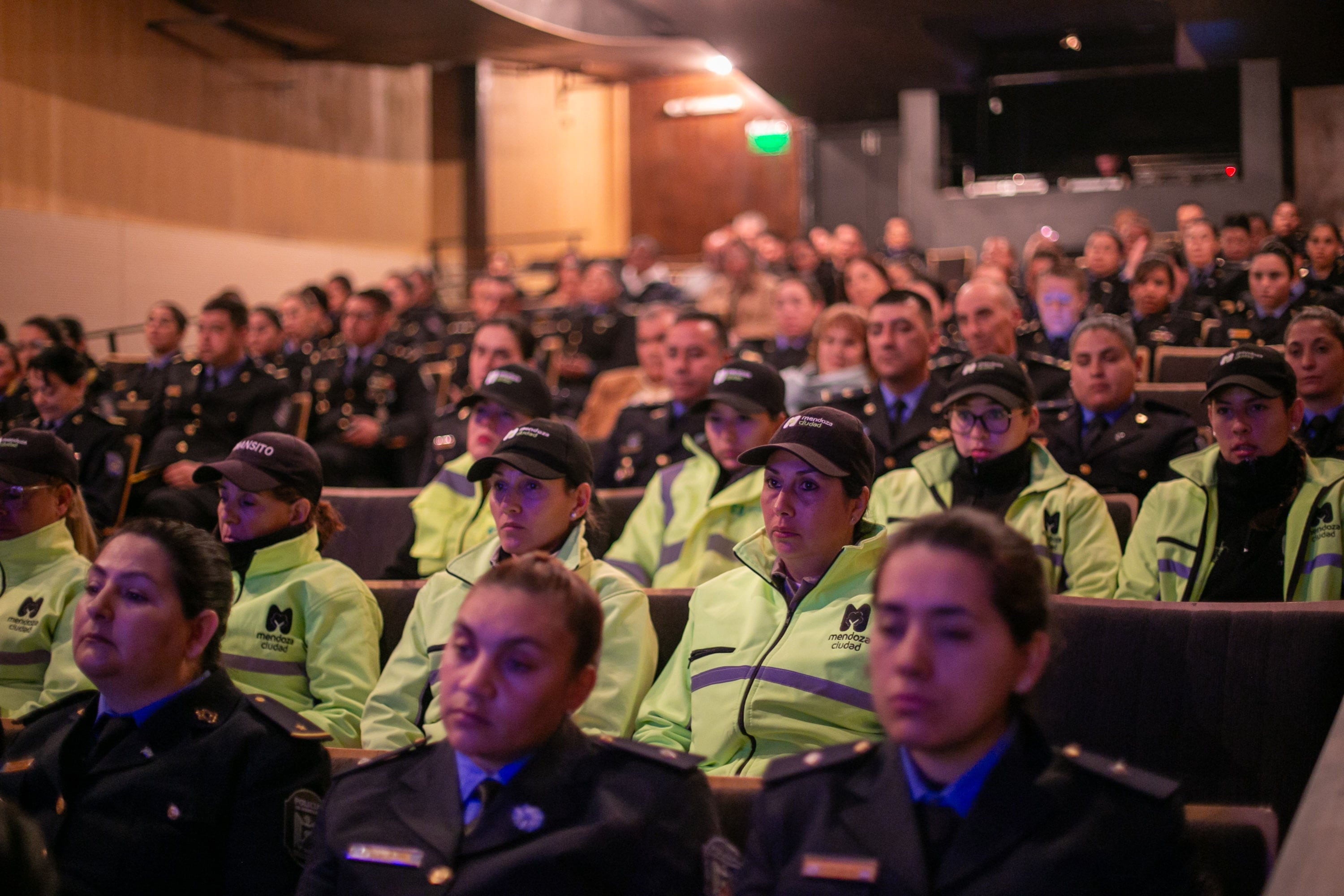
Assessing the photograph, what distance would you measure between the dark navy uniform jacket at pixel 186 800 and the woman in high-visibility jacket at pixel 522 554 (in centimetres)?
35

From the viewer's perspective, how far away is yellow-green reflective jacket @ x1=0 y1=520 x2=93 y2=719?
8.55 feet

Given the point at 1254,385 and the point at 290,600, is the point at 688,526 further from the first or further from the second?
the point at 1254,385

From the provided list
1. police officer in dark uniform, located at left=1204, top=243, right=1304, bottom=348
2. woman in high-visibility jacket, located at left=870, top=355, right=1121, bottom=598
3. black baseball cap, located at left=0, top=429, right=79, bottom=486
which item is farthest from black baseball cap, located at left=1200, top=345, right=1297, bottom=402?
police officer in dark uniform, located at left=1204, top=243, right=1304, bottom=348

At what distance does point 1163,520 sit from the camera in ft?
9.66

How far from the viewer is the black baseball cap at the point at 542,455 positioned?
2.48m

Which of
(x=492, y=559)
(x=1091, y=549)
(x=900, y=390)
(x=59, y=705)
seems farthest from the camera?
(x=900, y=390)

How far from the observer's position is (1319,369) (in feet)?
10.9

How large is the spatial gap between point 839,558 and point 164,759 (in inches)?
47.6

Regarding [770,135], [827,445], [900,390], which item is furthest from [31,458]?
[770,135]

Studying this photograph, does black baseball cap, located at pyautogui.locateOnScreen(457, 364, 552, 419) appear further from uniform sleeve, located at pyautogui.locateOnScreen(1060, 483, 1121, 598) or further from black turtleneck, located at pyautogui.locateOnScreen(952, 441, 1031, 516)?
uniform sleeve, located at pyautogui.locateOnScreen(1060, 483, 1121, 598)

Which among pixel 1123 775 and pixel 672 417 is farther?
pixel 672 417

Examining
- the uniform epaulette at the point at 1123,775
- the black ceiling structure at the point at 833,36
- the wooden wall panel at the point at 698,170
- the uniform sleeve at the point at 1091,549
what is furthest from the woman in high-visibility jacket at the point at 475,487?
the wooden wall panel at the point at 698,170

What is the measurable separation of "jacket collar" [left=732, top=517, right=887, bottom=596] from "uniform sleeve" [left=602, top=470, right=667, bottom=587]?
3.46ft

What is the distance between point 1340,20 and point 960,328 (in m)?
7.42
